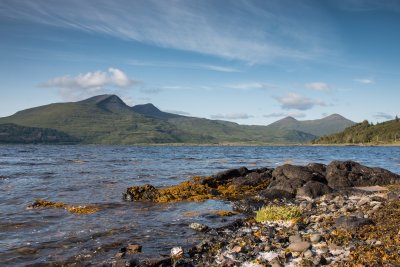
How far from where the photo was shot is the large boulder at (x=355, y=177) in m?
31.1

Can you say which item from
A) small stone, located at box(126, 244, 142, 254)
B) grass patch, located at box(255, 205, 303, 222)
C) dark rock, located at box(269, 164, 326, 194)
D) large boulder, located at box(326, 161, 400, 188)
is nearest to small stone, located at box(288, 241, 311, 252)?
grass patch, located at box(255, 205, 303, 222)

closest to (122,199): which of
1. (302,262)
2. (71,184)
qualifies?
(71,184)

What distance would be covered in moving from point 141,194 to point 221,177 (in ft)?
32.4

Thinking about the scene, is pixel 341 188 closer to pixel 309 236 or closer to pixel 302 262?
pixel 309 236

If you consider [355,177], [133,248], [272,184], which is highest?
[355,177]

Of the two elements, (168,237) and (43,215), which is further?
(43,215)

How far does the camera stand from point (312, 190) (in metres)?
27.5

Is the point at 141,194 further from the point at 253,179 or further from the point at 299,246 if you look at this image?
the point at 299,246

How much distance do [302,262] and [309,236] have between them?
3.09 metres

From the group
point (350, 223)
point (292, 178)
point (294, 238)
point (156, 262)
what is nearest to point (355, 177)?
point (292, 178)

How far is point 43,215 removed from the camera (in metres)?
21.1

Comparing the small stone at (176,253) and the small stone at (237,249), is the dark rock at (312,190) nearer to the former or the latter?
the small stone at (237,249)

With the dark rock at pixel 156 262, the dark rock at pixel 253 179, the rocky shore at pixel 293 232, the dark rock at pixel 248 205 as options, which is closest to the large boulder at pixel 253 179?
the dark rock at pixel 253 179

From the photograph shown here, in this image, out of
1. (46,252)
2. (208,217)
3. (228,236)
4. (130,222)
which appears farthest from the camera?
(208,217)
